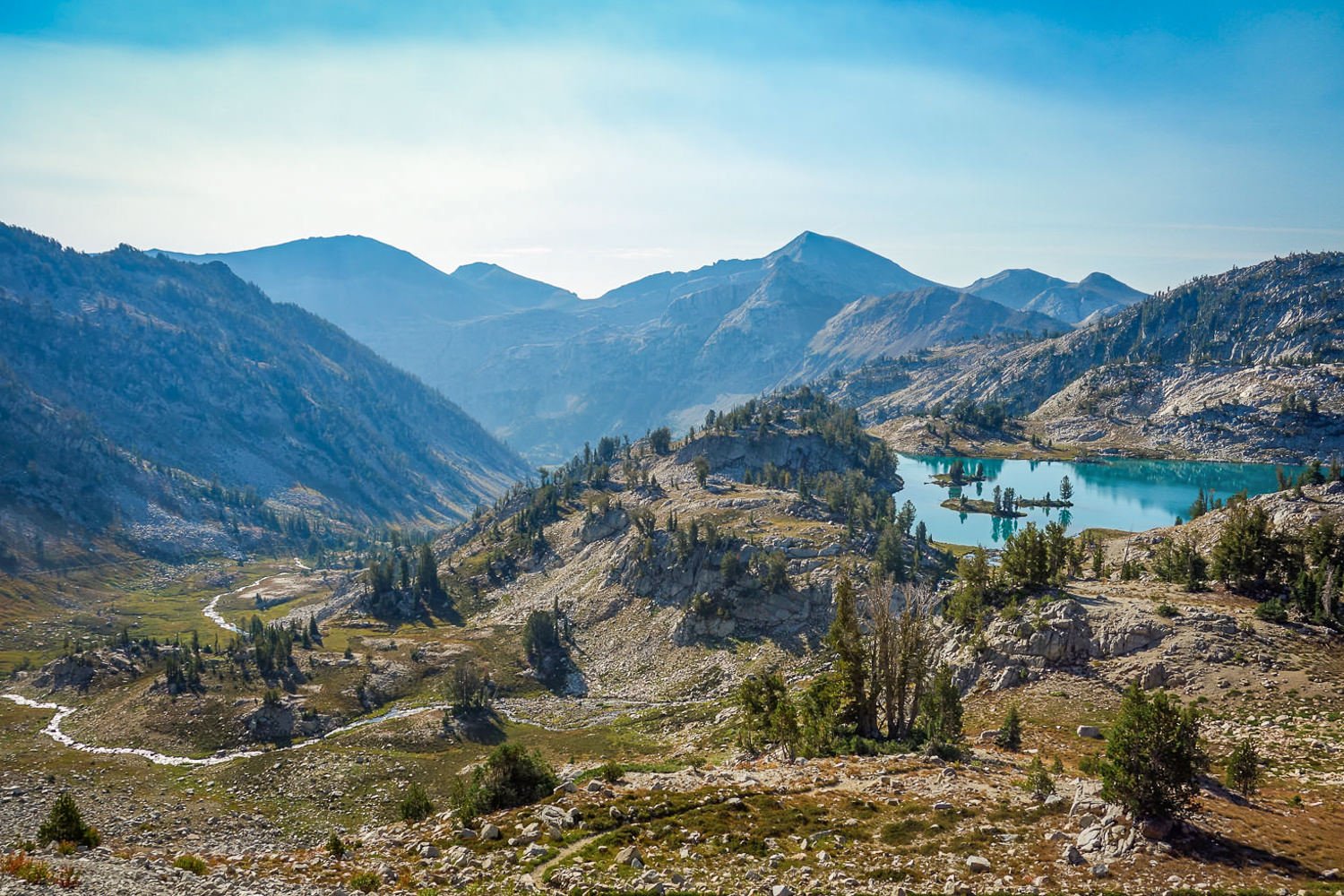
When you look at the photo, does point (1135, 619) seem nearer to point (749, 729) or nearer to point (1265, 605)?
point (1265, 605)

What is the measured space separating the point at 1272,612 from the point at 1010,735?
27.6 m

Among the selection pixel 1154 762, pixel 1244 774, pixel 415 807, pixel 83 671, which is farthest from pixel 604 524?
pixel 1154 762

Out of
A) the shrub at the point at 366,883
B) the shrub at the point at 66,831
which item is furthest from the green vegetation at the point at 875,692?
→ the shrub at the point at 66,831

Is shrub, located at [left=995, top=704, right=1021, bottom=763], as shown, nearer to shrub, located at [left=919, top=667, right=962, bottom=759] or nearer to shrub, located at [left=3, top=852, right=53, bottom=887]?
shrub, located at [left=919, top=667, right=962, bottom=759]

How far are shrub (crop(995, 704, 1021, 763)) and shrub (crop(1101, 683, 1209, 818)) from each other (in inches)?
733

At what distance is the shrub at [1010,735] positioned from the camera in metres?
45.9

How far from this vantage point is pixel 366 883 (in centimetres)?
2994

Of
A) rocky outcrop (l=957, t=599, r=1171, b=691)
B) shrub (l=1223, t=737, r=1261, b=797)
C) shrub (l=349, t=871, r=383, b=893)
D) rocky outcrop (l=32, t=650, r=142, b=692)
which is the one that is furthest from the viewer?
rocky outcrop (l=32, t=650, r=142, b=692)

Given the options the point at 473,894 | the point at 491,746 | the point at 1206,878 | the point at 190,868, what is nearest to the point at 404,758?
the point at 491,746

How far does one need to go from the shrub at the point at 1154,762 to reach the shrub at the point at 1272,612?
126ft

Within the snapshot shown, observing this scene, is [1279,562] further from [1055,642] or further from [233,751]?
[233,751]

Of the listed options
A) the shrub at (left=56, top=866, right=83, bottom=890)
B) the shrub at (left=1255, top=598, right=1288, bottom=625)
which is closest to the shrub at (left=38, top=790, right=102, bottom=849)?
the shrub at (left=56, top=866, right=83, bottom=890)

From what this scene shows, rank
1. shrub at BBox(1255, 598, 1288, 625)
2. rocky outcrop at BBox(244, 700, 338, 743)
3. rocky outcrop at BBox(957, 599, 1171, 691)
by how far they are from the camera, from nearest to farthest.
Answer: shrub at BBox(1255, 598, 1288, 625) < rocky outcrop at BBox(957, 599, 1171, 691) < rocky outcrop at BBox(244, 700, 338, 743)

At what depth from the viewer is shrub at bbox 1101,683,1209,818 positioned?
87.1 feet
